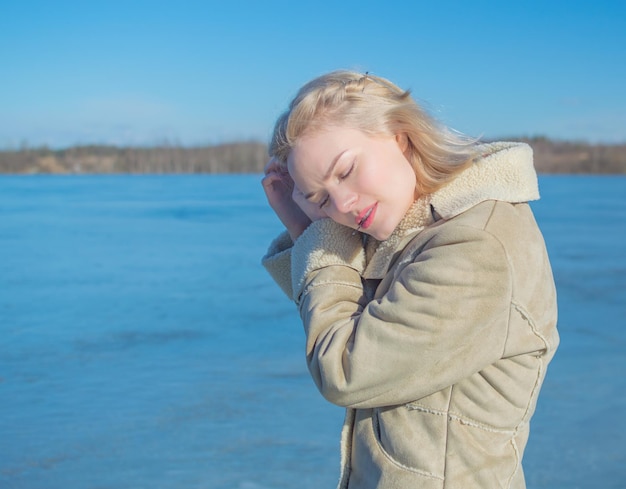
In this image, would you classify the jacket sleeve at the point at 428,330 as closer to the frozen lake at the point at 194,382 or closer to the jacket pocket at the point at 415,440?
the jacket pocket at the point at 415,440

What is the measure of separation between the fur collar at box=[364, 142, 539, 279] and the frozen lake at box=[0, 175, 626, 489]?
6.15 ft

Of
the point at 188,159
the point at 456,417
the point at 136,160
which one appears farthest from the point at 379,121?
the point at 188,159

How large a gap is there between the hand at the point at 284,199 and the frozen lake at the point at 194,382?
1647 mm

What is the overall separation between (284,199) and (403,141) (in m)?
0.38

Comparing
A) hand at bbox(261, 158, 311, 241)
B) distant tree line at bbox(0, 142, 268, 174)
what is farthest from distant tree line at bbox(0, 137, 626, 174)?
hand at bbox(261, 158, 311, 241)

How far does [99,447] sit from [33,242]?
7.27 m

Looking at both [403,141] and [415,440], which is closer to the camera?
[415,440]

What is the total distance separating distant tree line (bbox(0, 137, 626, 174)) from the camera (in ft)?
154

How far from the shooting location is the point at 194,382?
4219mm

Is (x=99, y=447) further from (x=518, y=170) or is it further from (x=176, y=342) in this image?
(x=518, y=170)

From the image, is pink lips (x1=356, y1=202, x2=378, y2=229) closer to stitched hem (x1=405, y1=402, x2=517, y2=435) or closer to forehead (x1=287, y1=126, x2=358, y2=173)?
forehead (x1=287, y1=126, x2=358, y2=173)

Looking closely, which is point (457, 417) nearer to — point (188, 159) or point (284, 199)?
point (284, 199)

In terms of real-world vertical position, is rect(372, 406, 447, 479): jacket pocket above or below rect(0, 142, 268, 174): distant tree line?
above

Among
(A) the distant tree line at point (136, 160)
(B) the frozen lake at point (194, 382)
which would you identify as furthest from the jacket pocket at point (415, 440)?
(A) the distant tree line at point (136, 160)
